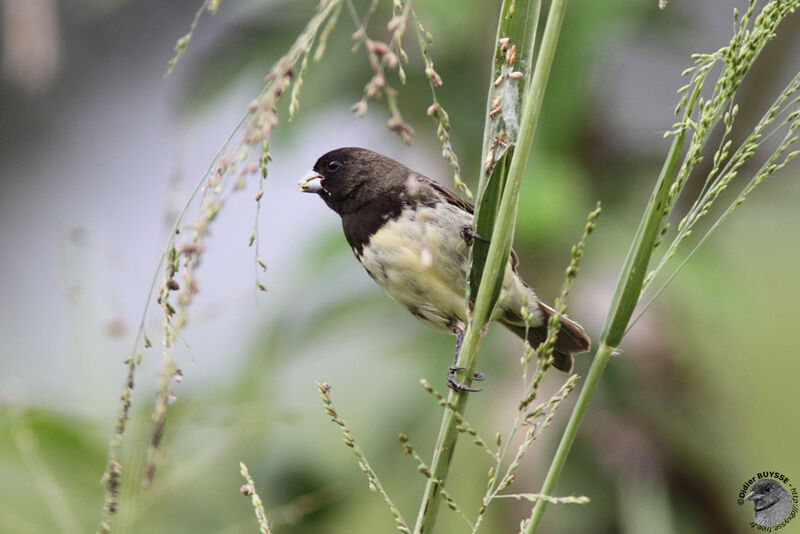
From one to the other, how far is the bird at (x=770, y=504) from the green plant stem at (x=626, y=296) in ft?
1.35

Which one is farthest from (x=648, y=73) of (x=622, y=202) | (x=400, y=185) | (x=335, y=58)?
(x=400, y=185)

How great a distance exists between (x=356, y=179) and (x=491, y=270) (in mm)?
953

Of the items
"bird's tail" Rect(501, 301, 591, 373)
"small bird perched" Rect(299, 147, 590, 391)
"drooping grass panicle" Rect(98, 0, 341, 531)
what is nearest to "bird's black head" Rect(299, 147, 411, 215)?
"small bird perched" Rect(299, 147, 590, 391)

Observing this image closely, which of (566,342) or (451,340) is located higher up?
(451,340)

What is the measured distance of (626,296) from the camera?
871 mm

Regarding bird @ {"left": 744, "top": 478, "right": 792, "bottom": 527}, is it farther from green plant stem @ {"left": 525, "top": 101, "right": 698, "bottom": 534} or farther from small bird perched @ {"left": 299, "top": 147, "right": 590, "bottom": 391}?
small bird perched @ {"left": 299, "top": 147, "right": 590, "bottom": 391}

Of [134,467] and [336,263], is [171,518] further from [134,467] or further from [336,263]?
[134,467]

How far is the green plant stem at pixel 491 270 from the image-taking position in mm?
842

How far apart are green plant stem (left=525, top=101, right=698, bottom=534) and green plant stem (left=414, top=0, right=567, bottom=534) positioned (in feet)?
0.32

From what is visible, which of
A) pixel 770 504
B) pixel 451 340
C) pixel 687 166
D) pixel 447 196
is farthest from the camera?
pixel 451 340

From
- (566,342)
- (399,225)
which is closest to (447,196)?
(399,225)

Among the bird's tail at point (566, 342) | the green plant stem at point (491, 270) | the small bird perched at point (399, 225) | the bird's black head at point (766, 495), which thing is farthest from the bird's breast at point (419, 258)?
the green plant stem at point (491, 270)

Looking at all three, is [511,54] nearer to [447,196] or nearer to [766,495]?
[766,495]

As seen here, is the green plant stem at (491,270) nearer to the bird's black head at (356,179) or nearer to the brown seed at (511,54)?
the brown seed at (511,54)
